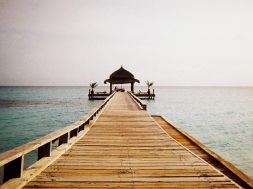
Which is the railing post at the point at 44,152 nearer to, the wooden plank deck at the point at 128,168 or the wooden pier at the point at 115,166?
the wooden pier at the point at 115,166

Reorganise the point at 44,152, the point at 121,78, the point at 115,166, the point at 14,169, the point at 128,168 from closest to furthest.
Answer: the point at 14,169
the point at 128,168
the point at 115,166
the point at 44,152
the point at 121,78

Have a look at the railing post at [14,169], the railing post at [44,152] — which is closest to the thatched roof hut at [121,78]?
the railing post at [44,152]

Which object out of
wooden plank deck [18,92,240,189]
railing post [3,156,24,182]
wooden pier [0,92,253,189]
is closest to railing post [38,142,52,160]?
wooden pier [0,92,253,189]

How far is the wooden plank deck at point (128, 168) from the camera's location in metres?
3.13

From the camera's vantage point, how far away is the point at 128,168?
12.3 feet

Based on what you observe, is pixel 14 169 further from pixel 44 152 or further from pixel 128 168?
pixel 128 168

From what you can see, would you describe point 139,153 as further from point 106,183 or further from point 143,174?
point 106,183

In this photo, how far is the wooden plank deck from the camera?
313 centimetres

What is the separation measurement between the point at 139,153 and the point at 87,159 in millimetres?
1265

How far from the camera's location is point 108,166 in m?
3.84

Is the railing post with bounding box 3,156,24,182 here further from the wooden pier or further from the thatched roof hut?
the thatched roof hut

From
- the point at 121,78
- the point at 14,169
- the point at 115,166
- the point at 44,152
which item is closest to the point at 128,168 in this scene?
the point at 115,166

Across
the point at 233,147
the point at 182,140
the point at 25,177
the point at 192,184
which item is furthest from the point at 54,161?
the point at 233,147

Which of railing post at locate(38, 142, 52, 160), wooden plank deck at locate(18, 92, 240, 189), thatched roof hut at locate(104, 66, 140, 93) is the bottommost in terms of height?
wooden plank deck at locate(18, 92, 240, 189)
